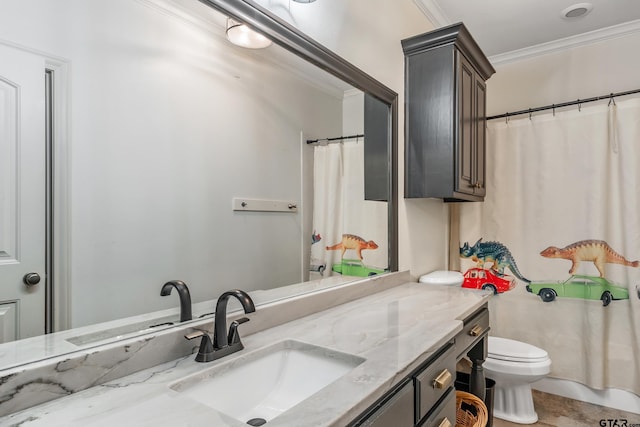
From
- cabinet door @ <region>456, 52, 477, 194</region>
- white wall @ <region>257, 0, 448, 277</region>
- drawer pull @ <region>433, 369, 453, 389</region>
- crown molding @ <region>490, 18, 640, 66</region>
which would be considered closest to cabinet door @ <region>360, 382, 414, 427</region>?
drawer pull @ <region>433, 369, 453, 389</region>

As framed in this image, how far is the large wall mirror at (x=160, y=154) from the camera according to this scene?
0.76 m

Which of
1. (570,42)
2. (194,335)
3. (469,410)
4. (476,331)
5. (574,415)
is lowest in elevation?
(574,415)

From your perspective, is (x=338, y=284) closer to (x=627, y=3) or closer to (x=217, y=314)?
(x=217, y=314)

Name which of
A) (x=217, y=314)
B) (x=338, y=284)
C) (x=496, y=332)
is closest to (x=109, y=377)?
(x=217, y=314)

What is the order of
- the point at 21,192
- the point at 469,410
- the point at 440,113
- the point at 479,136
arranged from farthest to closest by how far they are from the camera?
1. the point at 479,136
2. the point at 440,113
3. the point at 469,410
4. the point at 21,192

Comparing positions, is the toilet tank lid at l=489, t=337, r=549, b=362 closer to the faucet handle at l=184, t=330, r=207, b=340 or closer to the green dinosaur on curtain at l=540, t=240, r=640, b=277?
the green dinosaur on curtain at l=540, t=240, r=640, b=277

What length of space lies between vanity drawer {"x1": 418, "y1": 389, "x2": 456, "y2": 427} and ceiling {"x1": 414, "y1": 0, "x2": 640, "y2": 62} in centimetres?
226

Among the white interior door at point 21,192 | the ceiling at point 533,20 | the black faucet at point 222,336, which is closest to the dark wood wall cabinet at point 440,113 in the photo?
the ceiling at point 533,20

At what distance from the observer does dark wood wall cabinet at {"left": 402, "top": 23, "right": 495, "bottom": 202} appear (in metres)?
2.00

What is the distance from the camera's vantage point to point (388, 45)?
2043 mm

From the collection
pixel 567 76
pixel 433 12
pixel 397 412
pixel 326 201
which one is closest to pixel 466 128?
pixel 433 12

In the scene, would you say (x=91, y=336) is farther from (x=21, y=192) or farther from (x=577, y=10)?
(x=577, y=10)

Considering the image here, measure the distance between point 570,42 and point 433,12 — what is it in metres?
1.16

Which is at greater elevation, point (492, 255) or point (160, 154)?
point (160, 154)
